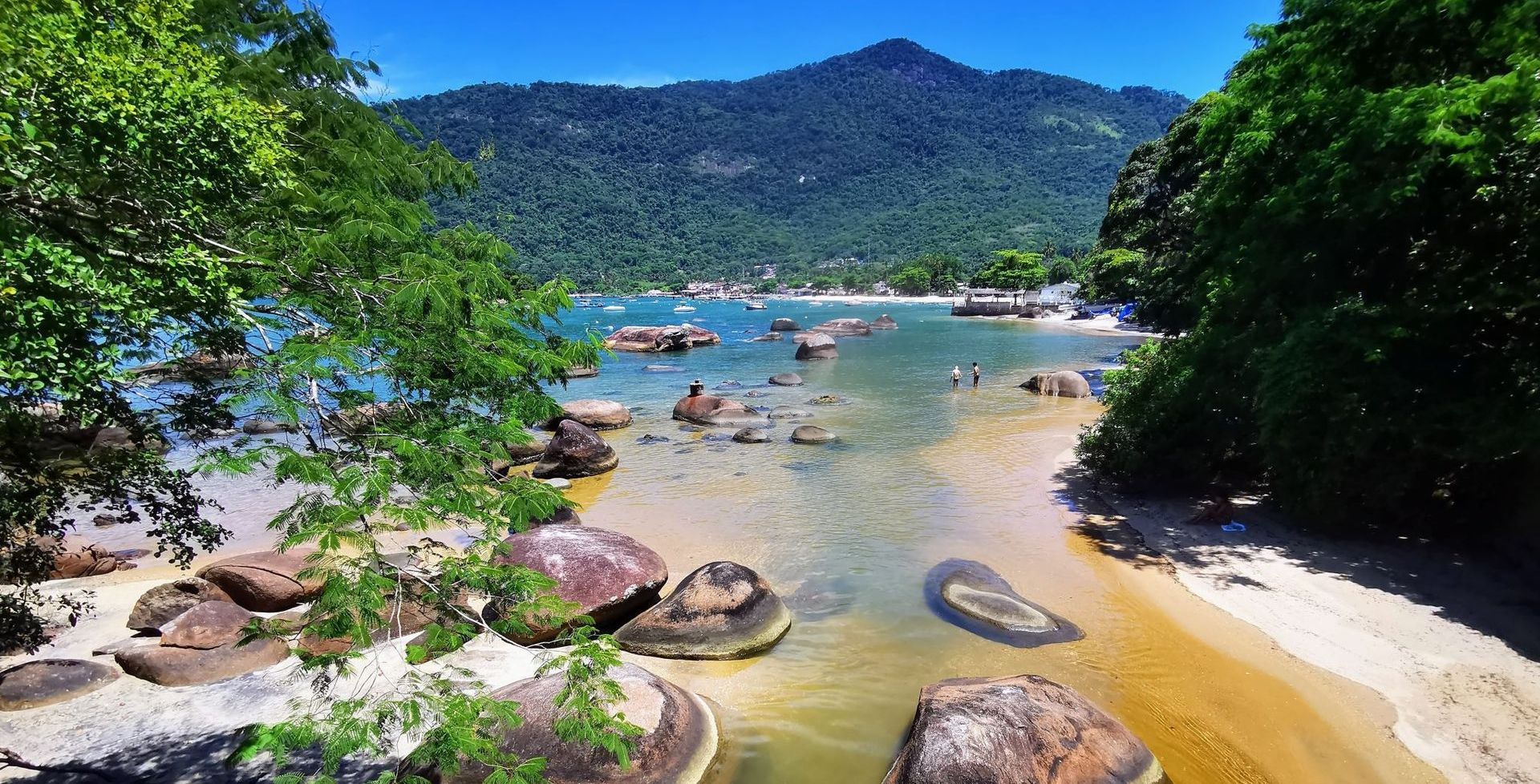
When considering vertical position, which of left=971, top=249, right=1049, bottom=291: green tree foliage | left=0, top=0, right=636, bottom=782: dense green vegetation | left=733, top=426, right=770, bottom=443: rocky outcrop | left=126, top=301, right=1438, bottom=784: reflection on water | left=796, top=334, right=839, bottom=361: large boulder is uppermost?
left=971, top=249, right=1049, bottom=291: green tree foliage

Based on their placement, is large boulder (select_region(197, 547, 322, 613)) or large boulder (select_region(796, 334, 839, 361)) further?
large boulder (select_region(796, 334, 839, 361))

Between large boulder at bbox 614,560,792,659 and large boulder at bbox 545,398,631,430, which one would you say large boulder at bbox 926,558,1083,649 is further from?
large boulder at bbox 545,398,631,430

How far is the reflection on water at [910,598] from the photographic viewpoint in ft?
22.8

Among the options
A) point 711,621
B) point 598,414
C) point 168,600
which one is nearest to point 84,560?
point 168,600

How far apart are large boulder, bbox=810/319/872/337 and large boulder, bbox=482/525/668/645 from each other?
173 ft

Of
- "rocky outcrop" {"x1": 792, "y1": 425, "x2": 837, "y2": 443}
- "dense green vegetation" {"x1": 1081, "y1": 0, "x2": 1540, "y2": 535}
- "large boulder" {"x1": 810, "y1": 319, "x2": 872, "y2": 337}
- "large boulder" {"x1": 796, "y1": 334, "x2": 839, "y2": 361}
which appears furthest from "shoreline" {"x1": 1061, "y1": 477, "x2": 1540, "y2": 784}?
"large boulder" {"x1": 810, "y1": 319, "x2": 872, "y2": 337}

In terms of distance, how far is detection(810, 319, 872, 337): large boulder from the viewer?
2458 inches

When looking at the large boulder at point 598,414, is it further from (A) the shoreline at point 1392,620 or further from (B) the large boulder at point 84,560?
(A) the shoreline at point 1392,620

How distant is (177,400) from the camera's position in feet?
13.9

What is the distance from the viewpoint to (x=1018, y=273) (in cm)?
9631

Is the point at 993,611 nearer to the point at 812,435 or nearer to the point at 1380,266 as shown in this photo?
the point at 1380,266

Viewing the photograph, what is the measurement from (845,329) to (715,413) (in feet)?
133

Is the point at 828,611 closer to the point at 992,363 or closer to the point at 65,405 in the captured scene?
the point at 65,405

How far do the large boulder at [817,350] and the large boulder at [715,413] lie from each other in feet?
63.6
